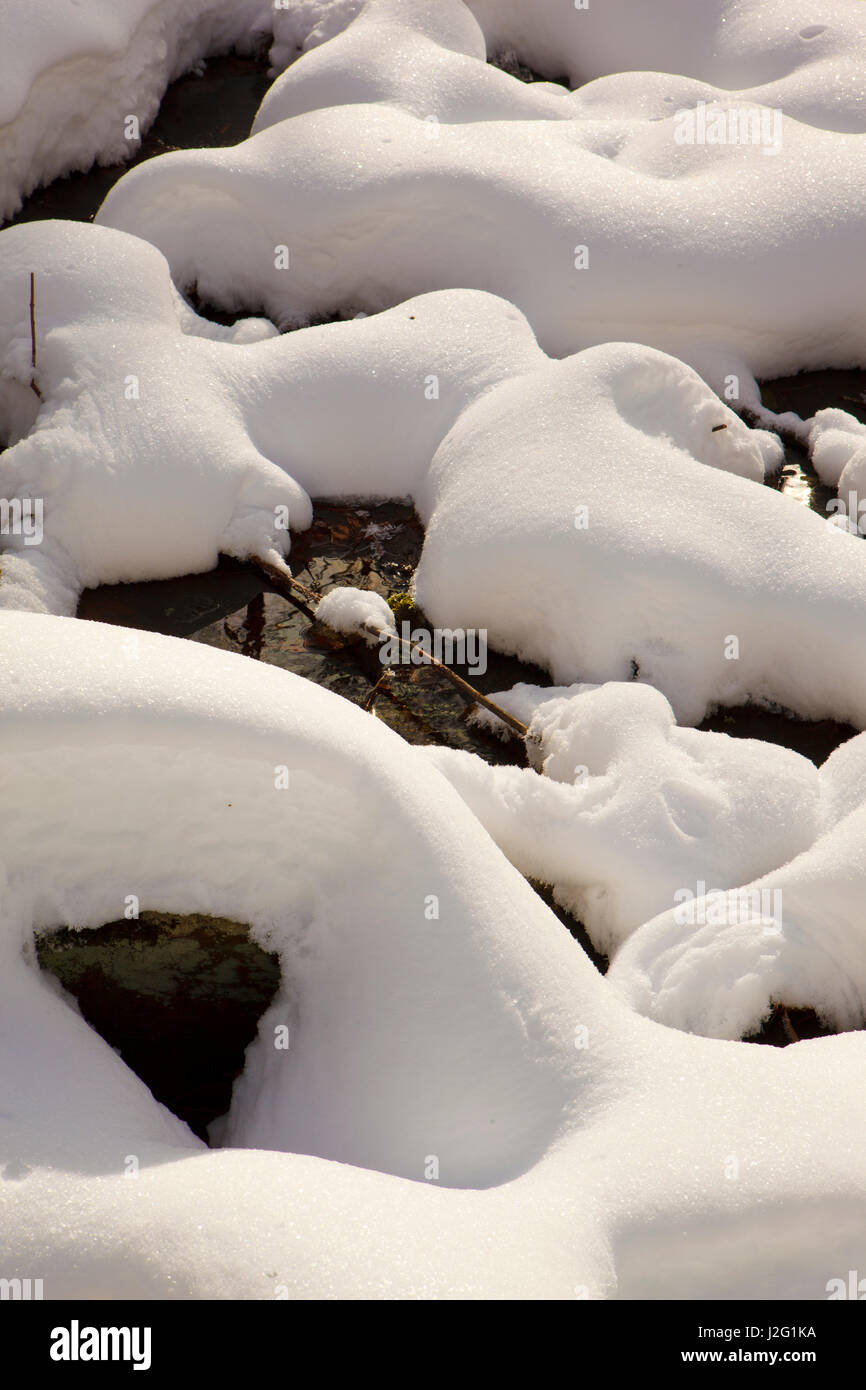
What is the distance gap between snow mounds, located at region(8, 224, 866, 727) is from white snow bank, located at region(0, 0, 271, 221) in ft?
2.82

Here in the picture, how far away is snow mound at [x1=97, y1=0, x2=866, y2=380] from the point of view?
13.7ft

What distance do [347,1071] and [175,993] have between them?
0.38 metres

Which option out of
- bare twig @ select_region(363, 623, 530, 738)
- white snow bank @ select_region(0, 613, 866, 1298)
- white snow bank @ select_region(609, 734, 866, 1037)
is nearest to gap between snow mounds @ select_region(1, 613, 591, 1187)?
white snow bank @ select_region(0, 613, 866, 1298)

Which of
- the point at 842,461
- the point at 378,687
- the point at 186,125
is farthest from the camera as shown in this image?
the point at 186,125

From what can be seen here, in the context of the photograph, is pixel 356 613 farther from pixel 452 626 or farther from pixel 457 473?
pixel 457 473

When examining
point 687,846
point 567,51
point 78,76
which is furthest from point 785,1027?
point 567,51

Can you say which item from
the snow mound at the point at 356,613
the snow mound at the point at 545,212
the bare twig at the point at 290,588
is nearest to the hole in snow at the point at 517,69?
the snow mound at the point at 545,212

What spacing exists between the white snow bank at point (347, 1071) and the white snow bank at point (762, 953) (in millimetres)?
281

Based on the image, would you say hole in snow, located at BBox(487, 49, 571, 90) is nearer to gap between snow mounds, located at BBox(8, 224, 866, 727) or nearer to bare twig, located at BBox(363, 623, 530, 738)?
gap between snow mounds, located at BBox(8, 224, 866, 727)

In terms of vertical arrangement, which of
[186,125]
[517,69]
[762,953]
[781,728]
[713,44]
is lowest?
[762,953]

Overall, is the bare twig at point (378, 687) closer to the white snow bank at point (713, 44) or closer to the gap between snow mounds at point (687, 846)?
the gap between snow mounds at point (687, 846)

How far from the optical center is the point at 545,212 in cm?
423

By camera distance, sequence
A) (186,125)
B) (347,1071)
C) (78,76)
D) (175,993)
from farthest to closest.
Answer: (186,125) → (78,76) → (175,993) → (347,1071)
